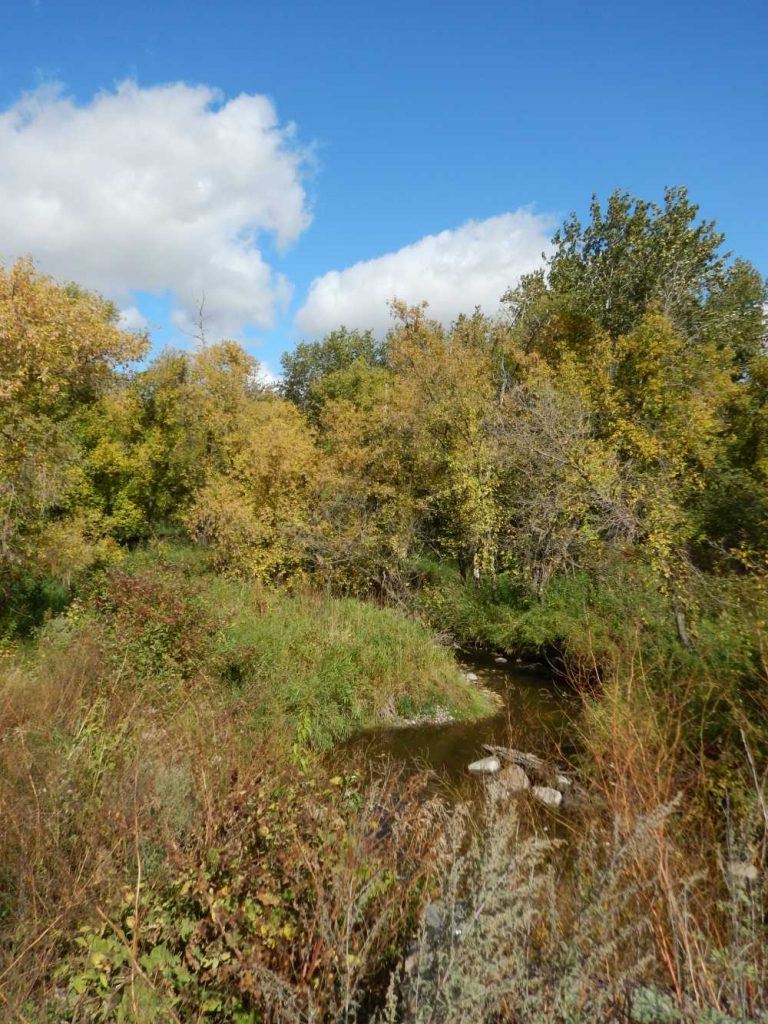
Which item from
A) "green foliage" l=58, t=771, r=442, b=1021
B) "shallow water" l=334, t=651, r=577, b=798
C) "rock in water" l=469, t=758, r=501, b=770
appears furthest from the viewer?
"shallow water" l=334, t=651, r=577, b=798

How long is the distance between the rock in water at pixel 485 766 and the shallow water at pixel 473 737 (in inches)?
5.0

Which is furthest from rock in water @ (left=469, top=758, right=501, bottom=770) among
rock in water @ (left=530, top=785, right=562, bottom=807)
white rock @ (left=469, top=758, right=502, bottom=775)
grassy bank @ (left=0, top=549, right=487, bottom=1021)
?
grassy bank @ (left=0, top=549, right=487, bottom=1021)

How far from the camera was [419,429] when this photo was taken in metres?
14.4

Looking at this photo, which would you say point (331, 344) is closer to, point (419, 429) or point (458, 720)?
point (419, 429)

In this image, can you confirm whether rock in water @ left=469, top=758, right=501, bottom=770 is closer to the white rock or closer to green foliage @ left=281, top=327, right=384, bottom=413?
the white rock

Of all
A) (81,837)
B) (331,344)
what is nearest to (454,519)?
(81,837)

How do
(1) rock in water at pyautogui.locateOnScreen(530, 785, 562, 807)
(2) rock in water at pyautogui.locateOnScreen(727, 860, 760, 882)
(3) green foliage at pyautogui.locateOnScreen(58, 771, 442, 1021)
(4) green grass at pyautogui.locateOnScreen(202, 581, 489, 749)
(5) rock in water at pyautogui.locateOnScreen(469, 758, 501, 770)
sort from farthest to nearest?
1. (4) green grass at pyautogui.locateOnScreen(202, 581, 489, 749)
2. (5) rock in water at pyautogui.locateOnScreen(469, 758, 501, 770)
3. (1) rock in water at pyautogui.locateOnScreen(530, 785, 562, 807)
4. (3) green foliage at pyautogui.locateOnScreen(58, 771, 442, 1021)
5. (2) rock in water at pyautogui.locateOnScreen(727, 860, 760, 882)

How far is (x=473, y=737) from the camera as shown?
8.40 meters

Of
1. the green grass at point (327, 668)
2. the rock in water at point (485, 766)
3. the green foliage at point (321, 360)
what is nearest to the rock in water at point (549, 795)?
the rock in water at point (485, 766)

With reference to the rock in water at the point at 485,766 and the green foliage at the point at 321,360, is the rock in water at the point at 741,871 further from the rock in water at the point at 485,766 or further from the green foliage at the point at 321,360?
the green foliage at the point at 321,360

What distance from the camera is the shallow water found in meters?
7.09

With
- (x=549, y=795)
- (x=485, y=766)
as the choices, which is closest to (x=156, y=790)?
(x=549, y=795)

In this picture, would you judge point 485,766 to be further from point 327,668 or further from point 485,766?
point 327,668

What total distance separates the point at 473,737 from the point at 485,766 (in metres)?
1.39
